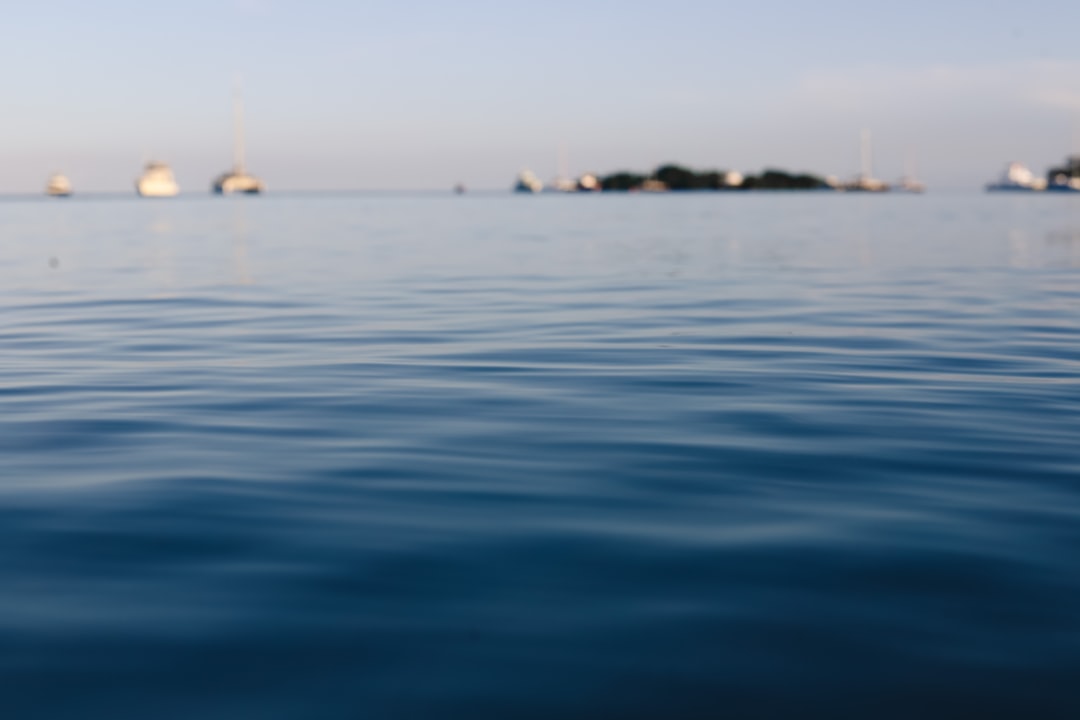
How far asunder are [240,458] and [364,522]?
2.09 m

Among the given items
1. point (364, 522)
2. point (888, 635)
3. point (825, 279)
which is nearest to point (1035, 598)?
point (888, 635)

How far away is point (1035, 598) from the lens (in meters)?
5.50

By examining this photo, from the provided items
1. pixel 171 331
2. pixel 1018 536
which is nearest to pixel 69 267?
pixel 171 331

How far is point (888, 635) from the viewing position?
16.5 ft

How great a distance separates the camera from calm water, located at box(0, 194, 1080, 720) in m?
4.59

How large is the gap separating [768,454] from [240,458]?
154 inches

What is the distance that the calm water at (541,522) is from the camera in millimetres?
4590

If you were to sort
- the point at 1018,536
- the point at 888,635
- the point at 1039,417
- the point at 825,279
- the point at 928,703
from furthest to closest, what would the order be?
the point at 825,279
the point at 1039,417
the point at 1018,536
the point at 888,635
the point at 928,703

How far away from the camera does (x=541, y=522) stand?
267 inches

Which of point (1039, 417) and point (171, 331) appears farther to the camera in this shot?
point (171, 331)

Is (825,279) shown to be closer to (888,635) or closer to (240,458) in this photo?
(240,458)

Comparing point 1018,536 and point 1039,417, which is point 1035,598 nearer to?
point 1018,536

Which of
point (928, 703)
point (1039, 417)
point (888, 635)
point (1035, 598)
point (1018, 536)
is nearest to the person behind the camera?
point (928, 703)

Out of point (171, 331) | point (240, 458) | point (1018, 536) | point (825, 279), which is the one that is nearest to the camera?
point (1018, 536)
